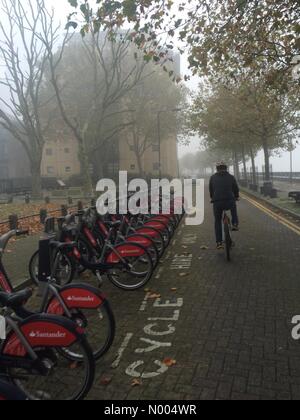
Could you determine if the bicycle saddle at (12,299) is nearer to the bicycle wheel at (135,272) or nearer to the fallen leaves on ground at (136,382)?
the fallen leaves on ground at (136,382)

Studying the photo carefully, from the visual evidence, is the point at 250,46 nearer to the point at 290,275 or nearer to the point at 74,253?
the point at 290,275

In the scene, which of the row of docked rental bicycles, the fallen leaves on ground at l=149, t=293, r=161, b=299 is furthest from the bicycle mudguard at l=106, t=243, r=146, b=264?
the fallen leaves on ground at l=149, t=293, r=161, b=299

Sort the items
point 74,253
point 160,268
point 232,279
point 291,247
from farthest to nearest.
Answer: point 291,247, point 160,268, point 232,279, point 74,253

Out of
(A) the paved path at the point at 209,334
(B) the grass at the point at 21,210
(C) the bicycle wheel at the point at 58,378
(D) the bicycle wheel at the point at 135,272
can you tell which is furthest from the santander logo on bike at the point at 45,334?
(B) the grass at the point at 21,210

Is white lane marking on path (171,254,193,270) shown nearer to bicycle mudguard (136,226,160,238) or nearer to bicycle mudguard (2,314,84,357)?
bicycle mudguard (136,226,160,238)

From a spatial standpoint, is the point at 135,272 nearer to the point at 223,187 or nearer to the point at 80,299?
the point at 80,299

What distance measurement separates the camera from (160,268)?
803cm

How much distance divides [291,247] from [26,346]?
756 cm

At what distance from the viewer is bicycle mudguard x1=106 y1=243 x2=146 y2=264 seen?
6531 millimetres

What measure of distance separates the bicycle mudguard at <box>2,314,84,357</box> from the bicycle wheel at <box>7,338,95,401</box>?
0.09m

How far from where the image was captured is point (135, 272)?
6.88 metres

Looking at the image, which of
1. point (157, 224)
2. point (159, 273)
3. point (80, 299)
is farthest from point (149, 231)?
point (80, 299)

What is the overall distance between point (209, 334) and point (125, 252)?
226 centimetres

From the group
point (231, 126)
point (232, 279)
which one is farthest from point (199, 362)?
point (231, 126)
